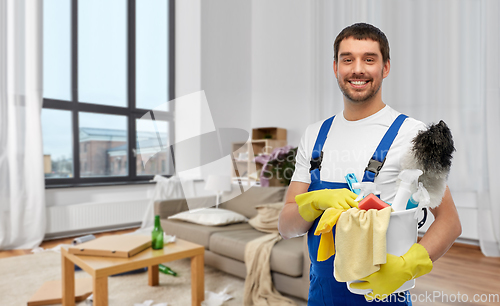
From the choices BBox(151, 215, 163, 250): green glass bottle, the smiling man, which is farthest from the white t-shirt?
BBox(151, 215, 163, 250): green glass bottle

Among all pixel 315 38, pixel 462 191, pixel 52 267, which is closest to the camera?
pixel 52 267

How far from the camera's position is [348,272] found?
0.53 m

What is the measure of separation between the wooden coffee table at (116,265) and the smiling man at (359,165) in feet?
4.13

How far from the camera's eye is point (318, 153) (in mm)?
792

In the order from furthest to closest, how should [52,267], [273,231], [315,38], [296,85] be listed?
[296,85] < [315,38] < [52,267] < [273,231]

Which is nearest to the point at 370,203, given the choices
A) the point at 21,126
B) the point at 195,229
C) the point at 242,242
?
the point at 242,242

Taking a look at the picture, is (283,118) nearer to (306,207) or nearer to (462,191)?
(462,191)

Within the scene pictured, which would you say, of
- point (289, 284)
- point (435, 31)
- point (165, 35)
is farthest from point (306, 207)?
point (165, 35)

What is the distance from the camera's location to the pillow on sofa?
112 inches

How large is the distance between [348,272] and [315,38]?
4360 mm

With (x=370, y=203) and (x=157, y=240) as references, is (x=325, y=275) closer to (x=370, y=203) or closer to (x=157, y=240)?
(x=370, y=203)

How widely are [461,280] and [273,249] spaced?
148 centimetres

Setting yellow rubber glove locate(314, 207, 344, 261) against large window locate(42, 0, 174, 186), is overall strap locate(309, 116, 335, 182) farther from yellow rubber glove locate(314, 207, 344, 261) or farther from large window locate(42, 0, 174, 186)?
large window locate(42, 0, 174, 186)

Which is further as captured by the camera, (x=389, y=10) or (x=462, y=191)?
(x=389, y=10)
